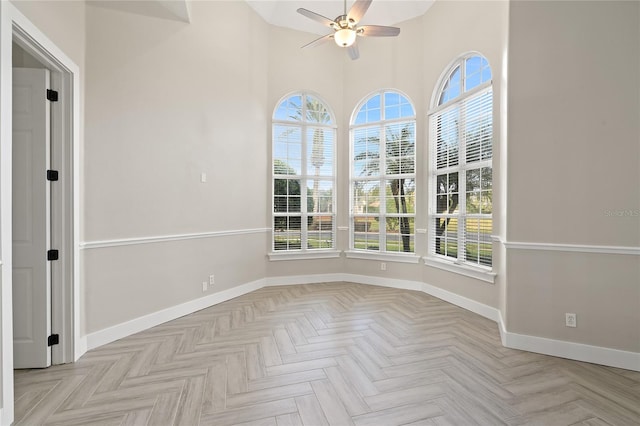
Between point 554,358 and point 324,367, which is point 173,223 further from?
point 554,358

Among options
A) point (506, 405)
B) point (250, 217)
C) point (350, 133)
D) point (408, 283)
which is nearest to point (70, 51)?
point (250, 217)

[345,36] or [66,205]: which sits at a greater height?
[345,36]

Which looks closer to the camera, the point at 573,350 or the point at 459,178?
the point at 573,350

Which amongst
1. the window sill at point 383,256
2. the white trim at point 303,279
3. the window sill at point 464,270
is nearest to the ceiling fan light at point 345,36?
the window sill at point 464,270

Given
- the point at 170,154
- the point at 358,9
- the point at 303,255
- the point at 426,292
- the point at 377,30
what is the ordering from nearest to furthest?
1. the point at 358,9
2. the point at 377,30
3. the point at 170,154
4. the point at 426,292
5. the point at 303,255


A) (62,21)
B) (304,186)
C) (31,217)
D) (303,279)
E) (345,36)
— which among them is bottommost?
(303,279)

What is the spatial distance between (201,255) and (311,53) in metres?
3.70

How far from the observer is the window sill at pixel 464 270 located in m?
3.82

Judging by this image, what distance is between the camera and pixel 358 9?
10.4 feet

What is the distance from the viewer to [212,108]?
14.0ft

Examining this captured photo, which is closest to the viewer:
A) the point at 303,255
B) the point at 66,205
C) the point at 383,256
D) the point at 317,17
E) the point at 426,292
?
the point at 66,205

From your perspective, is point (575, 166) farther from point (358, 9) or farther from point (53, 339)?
point (53, 339)

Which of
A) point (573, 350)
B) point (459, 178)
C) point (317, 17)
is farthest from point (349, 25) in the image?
point (573, 350)

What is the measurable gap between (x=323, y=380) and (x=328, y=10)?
524 cm
